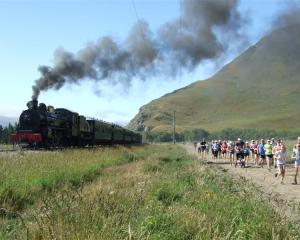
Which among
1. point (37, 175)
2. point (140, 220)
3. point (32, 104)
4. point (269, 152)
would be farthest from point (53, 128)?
point (140, 220)

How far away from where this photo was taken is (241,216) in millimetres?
8922

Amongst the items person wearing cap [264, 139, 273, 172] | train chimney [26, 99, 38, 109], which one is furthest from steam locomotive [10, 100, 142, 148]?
person wearing cap [264, 139, 273, 172]

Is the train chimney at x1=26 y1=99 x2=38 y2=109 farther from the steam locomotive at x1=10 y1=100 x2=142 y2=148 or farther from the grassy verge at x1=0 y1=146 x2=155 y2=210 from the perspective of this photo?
the grassy verge at x1=0 y1=146 x2=155 y2=210

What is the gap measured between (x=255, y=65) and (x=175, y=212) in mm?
188915

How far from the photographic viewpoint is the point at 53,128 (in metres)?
36.8

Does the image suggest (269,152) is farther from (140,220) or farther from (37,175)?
(140,220)

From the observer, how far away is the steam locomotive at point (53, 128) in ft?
117

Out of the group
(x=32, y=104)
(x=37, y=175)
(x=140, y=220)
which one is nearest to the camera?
(x=140, y=220)

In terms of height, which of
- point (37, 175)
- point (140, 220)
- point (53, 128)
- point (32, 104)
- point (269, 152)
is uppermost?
point (32, 104)

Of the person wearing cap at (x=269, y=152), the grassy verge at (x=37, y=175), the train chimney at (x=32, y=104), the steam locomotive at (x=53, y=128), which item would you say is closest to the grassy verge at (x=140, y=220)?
the grassy verge at (x=37, y=175)

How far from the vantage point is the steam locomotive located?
35.6m

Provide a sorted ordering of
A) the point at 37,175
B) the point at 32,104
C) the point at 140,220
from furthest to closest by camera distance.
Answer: the point at 32,104 < the point at 37,175 < the point at 140,220

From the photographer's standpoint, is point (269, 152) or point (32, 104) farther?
point (32, 104)

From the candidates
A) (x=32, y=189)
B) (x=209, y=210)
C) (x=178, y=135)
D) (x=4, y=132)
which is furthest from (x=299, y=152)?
(x=178, y=135)
